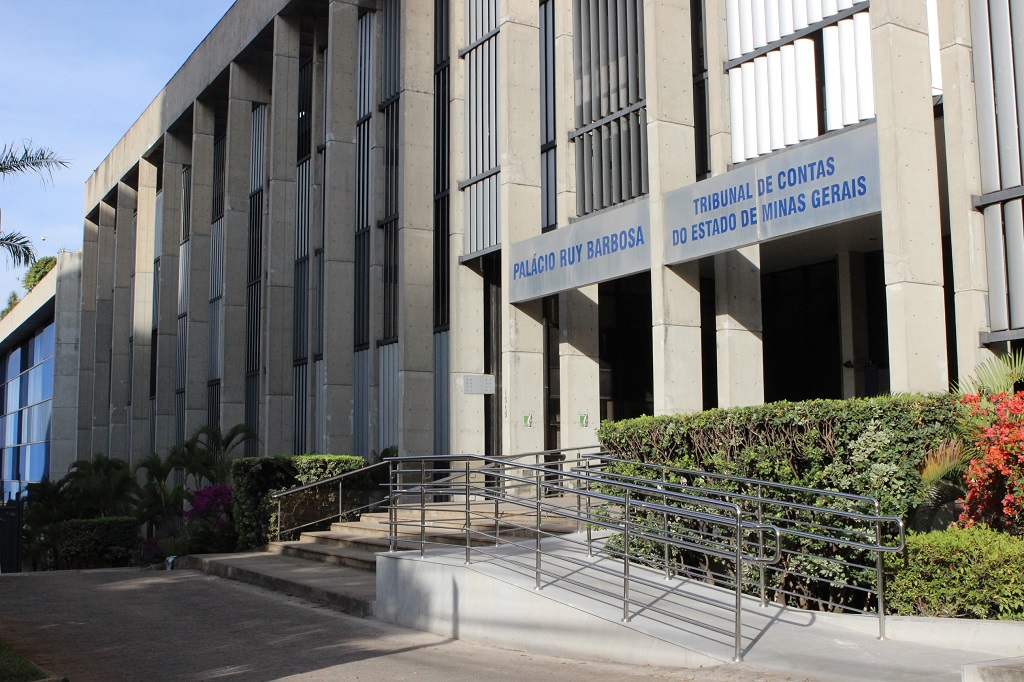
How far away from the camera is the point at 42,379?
57344 millimetres

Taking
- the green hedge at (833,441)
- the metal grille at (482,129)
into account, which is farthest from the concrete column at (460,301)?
the green hedge at (833,441)

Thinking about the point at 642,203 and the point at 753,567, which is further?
the point at 642,203

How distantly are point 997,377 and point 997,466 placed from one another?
→ 152 centimetres

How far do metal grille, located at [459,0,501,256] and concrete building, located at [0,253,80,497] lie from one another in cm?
3067

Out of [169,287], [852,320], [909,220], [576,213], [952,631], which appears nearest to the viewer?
[952,631]

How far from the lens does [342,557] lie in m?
15.4

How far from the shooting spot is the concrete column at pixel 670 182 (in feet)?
52.1

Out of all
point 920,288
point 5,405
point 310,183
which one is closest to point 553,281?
point 920,288

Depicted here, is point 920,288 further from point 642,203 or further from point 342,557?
point 342,557

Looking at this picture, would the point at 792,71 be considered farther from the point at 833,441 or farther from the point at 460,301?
the point at 460,301

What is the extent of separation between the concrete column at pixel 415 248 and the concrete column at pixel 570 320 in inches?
193

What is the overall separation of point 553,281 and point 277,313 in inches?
524

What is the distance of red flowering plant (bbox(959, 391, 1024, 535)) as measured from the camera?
29.4ft

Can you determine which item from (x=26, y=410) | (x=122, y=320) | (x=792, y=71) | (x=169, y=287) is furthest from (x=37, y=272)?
(x=792, y=71)
